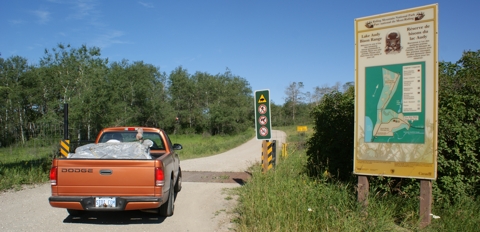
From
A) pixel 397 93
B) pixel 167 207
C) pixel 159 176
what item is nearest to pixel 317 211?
pixel 397 93

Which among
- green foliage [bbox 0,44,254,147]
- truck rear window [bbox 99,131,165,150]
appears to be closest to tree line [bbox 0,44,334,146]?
green foliage [bbox 0,44,254,147]

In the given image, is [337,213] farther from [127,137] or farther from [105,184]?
[127,137]

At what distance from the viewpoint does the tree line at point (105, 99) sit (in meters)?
27.8

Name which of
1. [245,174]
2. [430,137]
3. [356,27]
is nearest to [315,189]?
[430,137]

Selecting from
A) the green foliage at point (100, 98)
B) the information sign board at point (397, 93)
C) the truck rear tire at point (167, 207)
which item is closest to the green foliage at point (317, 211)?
the information sign board at point (397, 93)

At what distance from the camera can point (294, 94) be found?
76625mm

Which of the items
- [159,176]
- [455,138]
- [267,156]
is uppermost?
[455,138]

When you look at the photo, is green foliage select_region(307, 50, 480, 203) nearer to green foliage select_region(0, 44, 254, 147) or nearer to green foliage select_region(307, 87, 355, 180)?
green foliage select_region(307, 87, 355, 180)

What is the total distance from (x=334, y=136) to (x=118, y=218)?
5.10 metres

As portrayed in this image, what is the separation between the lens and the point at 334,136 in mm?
8234

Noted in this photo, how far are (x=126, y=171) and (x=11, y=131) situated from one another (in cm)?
4206

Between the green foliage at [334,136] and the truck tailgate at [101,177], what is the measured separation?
13.7 ft

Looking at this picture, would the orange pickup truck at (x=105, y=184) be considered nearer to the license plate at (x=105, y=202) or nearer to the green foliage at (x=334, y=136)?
the license plate at (x=105, y=202)

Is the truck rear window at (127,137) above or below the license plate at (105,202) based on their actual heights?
above
